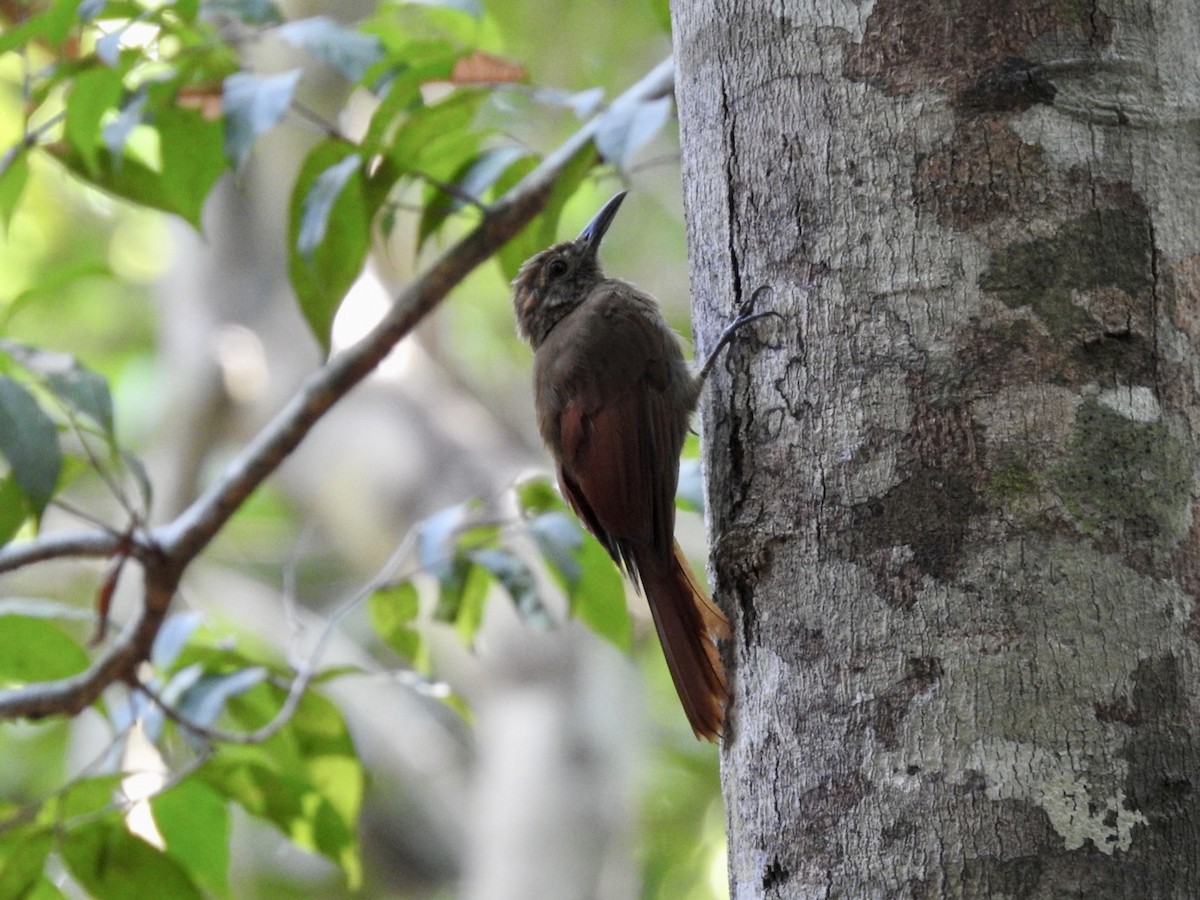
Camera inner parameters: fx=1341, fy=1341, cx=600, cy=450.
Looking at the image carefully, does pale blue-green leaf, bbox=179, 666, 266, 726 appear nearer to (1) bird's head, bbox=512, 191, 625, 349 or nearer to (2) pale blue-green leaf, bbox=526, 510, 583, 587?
(2) pale blue-green leaf, bbox=526, 510, 583, 587

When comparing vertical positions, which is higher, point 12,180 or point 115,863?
point 12,180

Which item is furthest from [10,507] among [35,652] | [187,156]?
[187,156]

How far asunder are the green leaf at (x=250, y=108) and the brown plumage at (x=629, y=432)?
75cm

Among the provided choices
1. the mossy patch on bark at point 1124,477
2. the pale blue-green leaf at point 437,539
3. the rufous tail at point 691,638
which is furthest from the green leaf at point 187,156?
the mossy patch on bark at point 1124,477

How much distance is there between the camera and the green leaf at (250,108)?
2.38 meters

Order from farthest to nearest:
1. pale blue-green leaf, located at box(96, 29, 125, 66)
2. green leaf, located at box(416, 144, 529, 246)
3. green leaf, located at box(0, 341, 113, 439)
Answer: green leaf, located at box(416, 144, 529, 246) → green leaf, located at box(0, 341, 113, 439) → pale blue-green leaf, located at box(96, 29, 125, 66)

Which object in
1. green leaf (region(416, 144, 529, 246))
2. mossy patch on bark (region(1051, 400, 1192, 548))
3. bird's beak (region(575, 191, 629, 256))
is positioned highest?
green leaf (region(416, 144, 529, 246))

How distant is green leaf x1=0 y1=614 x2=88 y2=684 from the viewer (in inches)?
102

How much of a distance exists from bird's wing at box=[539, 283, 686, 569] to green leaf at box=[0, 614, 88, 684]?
104 centimetres

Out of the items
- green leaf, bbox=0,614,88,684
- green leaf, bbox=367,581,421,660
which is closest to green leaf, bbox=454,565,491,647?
green leaf, bbox=367,581,421,660

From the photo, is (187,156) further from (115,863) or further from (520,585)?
(115,863)

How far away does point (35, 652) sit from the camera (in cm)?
265

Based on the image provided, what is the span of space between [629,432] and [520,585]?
1.29ft

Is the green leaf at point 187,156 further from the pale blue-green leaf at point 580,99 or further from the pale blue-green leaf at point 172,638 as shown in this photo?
the pale blue-green leaf at point 172,638
